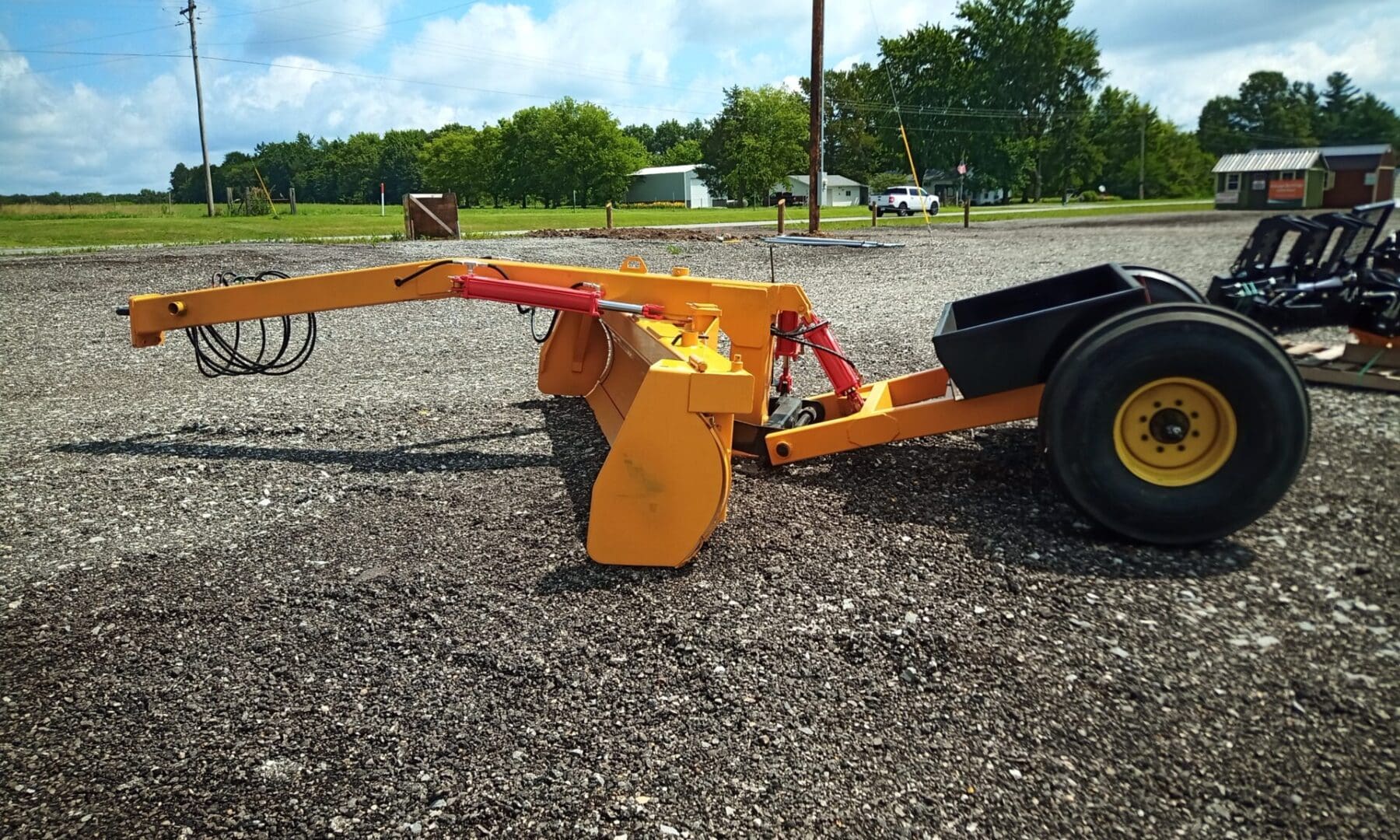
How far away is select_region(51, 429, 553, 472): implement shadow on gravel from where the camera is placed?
5441 mm

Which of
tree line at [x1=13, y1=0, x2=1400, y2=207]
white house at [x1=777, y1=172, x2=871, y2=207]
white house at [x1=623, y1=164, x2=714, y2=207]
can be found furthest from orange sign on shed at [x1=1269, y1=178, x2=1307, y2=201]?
white house at [x1=623, y1=164, x2=714, y2=207]

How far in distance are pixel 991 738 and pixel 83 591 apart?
3557 mm

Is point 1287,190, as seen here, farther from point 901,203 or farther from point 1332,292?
point 1332,292

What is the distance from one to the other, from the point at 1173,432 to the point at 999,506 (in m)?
0.88

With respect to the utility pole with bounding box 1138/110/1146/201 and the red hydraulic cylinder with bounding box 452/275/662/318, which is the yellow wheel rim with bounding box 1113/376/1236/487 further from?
the utility pole with bounding box 1138/110/1146/201

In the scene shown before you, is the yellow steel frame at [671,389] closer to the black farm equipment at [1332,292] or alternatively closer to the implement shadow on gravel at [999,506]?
the implement shadow on gravel at [999,506]

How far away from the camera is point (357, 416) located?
667 centimetres


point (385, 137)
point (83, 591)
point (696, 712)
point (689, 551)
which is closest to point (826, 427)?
point (689, 551)

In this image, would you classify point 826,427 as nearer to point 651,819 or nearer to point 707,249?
point 651,819

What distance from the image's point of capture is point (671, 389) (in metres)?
3.73

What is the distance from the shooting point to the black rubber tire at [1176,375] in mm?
3691

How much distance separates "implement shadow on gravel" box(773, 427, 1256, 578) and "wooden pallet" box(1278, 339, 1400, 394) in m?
2.81

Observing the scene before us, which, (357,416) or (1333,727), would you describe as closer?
(1333,727)

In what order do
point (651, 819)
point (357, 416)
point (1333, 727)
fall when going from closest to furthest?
point (651, 819)
point (1333, 727)
point (357, 416)
